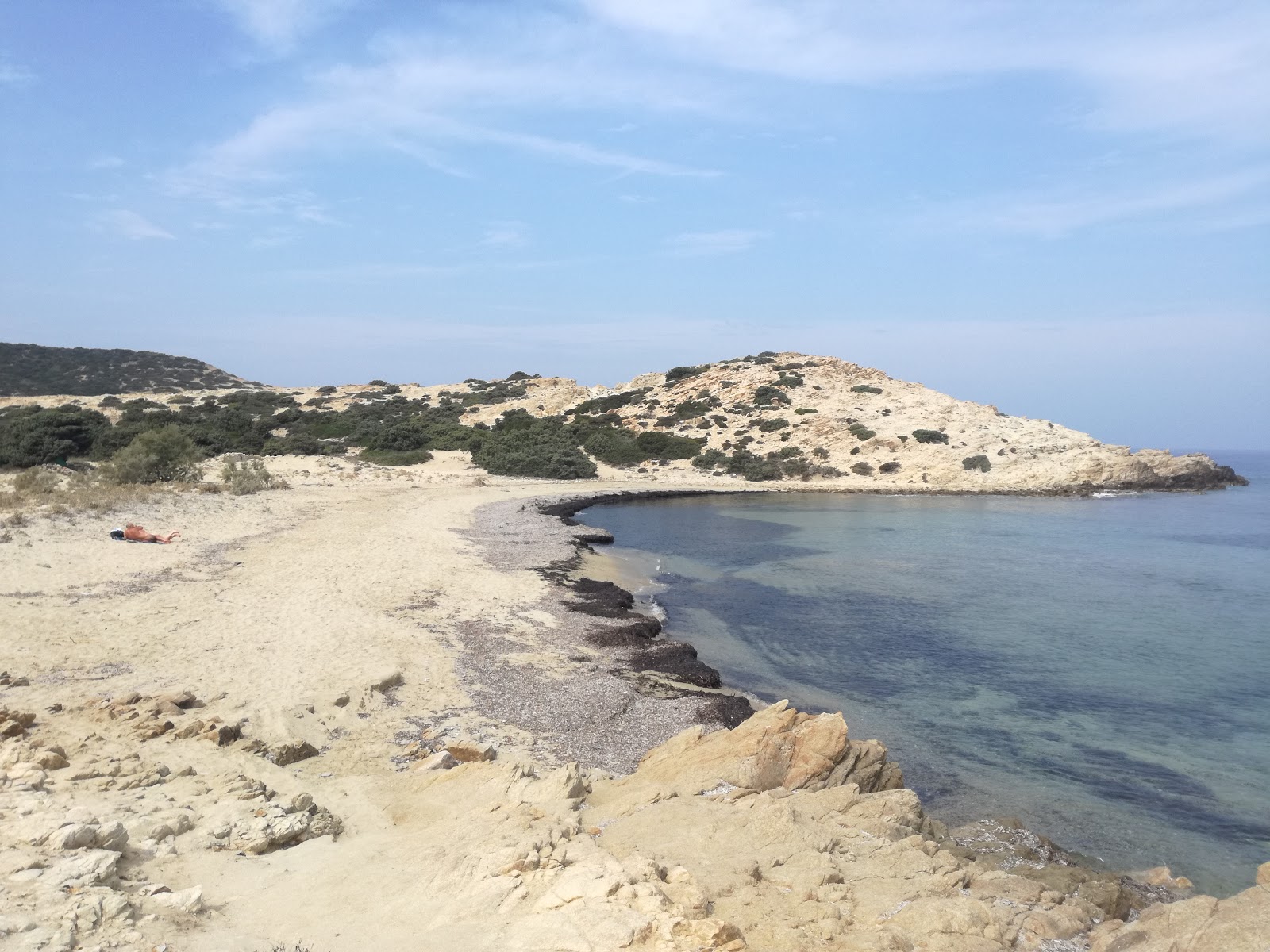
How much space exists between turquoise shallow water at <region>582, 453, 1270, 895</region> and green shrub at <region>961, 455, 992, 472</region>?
649 inches

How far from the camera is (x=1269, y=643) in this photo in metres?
17.2

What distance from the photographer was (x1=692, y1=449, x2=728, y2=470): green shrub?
2071 inches

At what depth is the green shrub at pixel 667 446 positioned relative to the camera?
178ft

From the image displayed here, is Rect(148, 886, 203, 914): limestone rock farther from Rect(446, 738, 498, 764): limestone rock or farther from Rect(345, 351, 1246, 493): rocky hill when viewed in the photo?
Rect(345, 351, 1246, 493): rocky hill

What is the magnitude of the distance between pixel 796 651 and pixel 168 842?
39.7 feet

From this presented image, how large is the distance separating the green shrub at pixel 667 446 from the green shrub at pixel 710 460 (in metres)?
0.85

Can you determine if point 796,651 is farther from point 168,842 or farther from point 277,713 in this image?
point 168,842

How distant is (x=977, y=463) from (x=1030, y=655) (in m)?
38.3

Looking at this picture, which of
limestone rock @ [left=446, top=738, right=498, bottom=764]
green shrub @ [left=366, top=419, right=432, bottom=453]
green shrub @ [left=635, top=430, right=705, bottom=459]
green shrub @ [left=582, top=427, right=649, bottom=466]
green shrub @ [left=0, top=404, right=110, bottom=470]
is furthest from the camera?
green shrub @ [left=635, top=430, right=705, bottom=459]

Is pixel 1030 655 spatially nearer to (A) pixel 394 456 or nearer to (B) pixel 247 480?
(B) pixel 247 480

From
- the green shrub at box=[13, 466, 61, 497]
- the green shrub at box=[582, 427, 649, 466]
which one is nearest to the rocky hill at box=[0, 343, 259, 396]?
the green shrub at box=[582, 427, 649, 466]

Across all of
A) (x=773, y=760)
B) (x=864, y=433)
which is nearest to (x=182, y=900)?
(x=773, y=760)

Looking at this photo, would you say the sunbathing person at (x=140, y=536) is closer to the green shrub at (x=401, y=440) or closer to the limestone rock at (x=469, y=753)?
the limestone rock at (x=469, y=753)

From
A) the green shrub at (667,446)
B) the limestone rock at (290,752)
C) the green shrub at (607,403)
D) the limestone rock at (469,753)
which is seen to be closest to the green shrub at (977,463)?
the green shrub at (667,446)
